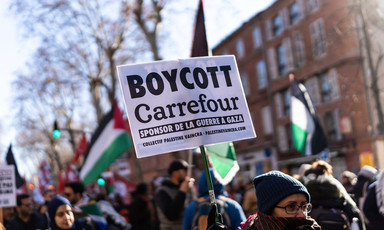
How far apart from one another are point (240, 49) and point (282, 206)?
39.3 metres

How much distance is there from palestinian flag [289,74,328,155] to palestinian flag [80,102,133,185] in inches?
125

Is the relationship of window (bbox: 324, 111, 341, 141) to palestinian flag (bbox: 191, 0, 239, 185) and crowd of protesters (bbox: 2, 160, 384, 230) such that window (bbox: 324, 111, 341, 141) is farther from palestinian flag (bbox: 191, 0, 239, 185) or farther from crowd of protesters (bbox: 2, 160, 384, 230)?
palestinian flag (bbox: 191, 0, 239, 185)

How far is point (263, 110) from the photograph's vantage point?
38875mm

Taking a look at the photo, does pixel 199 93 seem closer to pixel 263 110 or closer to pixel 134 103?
pixel 134 103

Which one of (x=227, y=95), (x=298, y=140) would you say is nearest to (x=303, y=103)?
(x=298, y=140)

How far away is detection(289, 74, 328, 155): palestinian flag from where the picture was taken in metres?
9.87

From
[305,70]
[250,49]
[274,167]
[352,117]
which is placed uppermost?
[250,49]

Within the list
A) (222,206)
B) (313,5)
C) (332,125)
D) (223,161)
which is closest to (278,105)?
(332,125)

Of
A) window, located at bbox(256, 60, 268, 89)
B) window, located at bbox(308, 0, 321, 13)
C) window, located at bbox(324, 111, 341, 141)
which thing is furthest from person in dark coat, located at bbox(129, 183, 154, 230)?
window, located at bbox(256, 60, 268, 89)

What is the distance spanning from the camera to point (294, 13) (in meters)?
33.8

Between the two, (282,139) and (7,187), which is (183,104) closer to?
(7,187)

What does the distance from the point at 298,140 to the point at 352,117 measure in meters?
18.5

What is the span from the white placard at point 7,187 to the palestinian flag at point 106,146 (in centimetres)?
184

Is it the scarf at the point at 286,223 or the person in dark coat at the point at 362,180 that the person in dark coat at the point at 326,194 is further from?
the scarf at the point at 286,223
